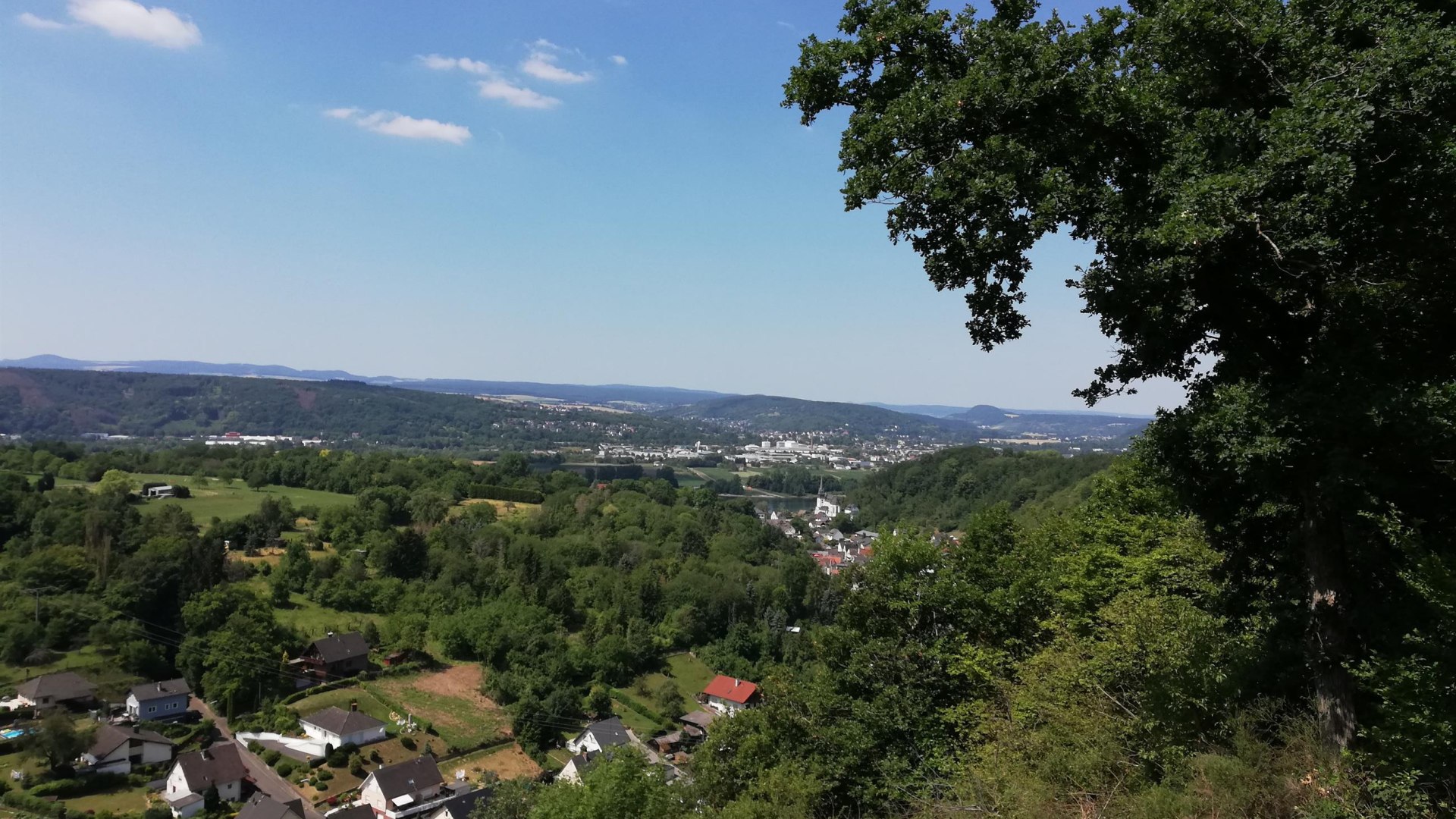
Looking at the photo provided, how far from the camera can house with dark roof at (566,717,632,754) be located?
2952 cm

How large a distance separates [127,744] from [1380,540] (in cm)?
3223

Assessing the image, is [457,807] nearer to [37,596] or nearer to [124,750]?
[124,750]

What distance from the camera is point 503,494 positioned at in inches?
2781

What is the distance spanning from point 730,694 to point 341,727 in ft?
55.6

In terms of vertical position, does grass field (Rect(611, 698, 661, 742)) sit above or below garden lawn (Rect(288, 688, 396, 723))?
below

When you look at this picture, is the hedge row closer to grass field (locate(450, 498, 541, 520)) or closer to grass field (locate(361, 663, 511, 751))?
grass field (locate(450, 498, 541, 520))

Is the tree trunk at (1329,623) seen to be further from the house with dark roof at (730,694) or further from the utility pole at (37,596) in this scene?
the utility pole at (37,596)

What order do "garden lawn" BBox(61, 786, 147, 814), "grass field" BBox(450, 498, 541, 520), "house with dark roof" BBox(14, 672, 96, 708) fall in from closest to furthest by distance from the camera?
1. "garden lawn" BBox(61, 786, 147, 814)
2. "house with dark roof" BBox(14, 672, 96, 708)
3. "grass field" BBox(450, 498, 541, 520)

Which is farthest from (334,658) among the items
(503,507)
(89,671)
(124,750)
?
(503,507)

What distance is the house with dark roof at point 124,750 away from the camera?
23.7 metres

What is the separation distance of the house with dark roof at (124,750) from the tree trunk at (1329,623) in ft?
101

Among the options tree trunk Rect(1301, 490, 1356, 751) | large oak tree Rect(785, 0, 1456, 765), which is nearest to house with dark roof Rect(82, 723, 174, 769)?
large oak tree Rect(785, 0, 1456, 765)

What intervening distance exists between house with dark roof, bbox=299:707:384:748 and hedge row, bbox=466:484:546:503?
4096cm

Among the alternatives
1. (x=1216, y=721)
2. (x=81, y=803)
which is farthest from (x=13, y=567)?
(x=1216, y=721)
